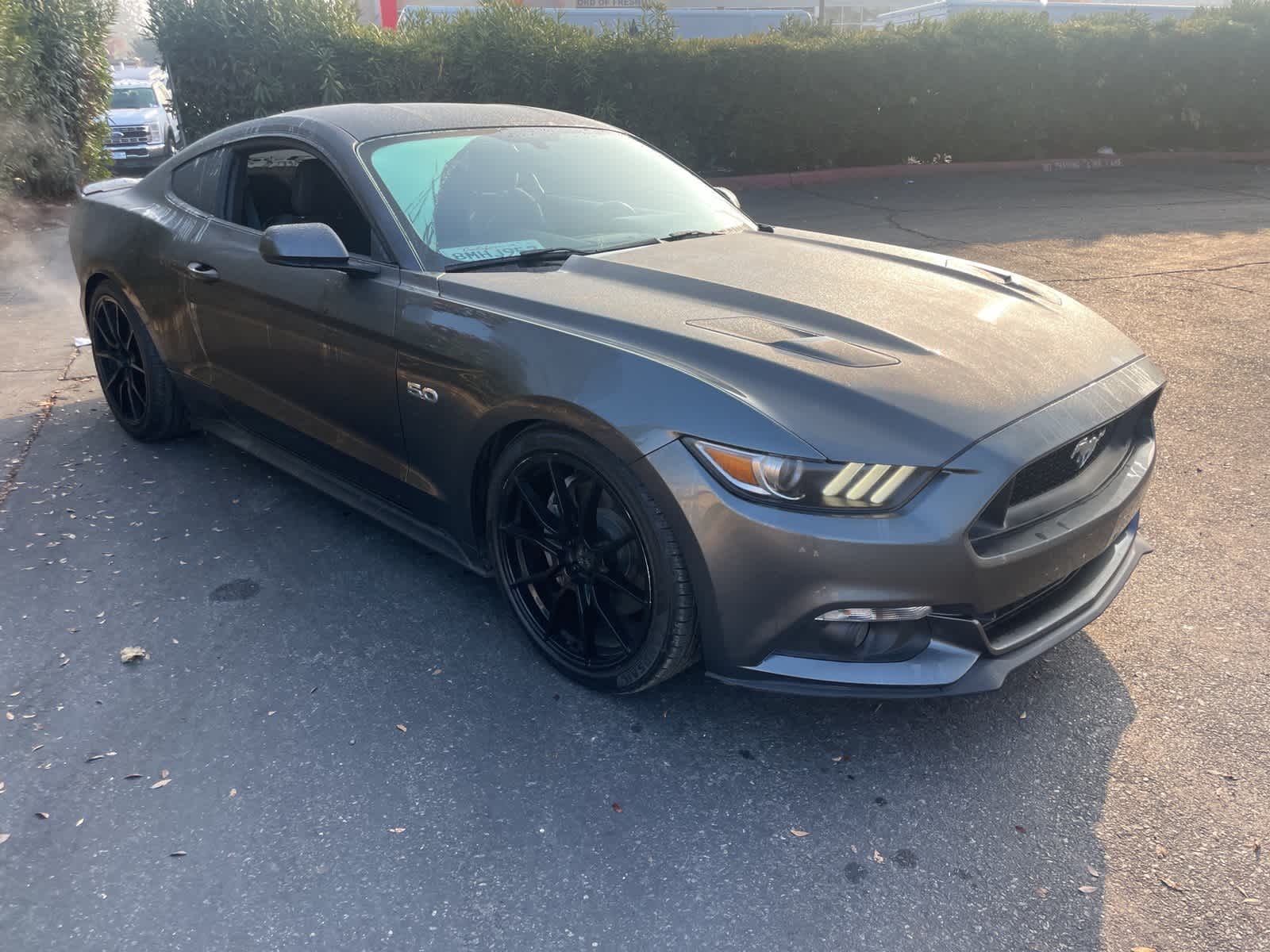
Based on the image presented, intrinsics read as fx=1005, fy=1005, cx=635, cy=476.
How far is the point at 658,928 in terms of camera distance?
7.25ft

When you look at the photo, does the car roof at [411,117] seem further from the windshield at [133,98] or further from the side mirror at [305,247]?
the windshield at [133,98]

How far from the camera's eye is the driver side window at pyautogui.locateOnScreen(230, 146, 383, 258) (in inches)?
141

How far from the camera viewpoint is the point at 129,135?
17.7 m

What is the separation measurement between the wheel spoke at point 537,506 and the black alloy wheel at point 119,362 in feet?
8.50

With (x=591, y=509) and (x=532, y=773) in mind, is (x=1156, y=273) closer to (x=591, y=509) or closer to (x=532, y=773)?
(x=591, y=509)

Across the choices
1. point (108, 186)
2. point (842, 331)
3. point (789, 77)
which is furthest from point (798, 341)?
point (789, 77)

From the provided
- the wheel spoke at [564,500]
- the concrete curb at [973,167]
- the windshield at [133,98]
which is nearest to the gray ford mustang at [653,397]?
the wheel spoke at [564,500]

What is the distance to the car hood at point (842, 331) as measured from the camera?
246 centimetres

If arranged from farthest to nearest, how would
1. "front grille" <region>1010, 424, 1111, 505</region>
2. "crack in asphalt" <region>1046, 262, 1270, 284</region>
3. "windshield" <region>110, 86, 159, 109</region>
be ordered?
"windshield" <region>110, 86, 159, 109</region> → "crack in asphalt" <region>1046, 262, 1270, 284</region> → "front grille" <region>1010, 424, 1111, 505</region>

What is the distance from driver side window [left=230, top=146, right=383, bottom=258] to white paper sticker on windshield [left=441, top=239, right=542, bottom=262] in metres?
0.30

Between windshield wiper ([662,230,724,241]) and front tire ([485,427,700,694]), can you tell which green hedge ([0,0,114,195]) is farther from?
front tire ([485,427,700,694])

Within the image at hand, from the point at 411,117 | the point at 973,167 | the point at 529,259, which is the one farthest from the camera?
the point at 973,167

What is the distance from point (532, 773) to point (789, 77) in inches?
510

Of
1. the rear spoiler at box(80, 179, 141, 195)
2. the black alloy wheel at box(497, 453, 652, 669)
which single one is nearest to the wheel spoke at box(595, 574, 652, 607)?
the black alloy wheel at box(497, 453, 652, 669)
